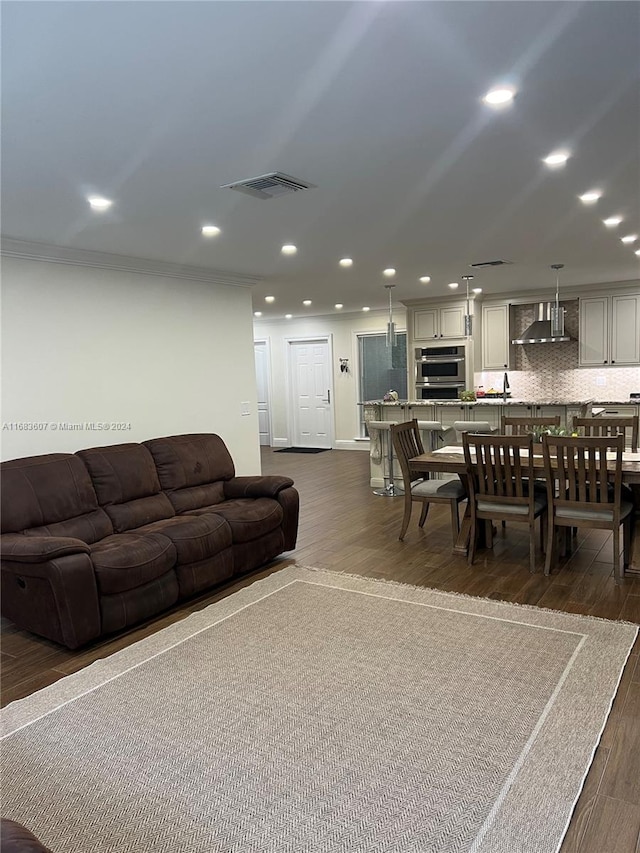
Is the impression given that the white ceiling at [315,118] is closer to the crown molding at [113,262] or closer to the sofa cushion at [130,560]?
the crown molding at [113,262]

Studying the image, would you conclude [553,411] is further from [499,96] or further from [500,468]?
[499,96]

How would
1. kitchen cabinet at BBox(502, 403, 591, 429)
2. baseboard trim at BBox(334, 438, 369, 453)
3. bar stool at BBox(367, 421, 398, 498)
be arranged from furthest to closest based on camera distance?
baseboard trim at BBox(334, 438, 369, 453) → bar stool at BBox(367, 421, 398, 498) → kitchen cabinet at BBox(502, 403, 591, 429)

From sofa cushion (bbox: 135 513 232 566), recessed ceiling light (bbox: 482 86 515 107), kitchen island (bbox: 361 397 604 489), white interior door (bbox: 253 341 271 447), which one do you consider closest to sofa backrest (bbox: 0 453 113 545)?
sofa cushion (bbox: 135 513 232 566)

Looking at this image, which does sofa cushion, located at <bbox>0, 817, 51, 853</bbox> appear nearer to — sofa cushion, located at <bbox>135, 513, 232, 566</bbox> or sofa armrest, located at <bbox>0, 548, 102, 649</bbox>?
sofa armrest, located at <bbox>0, 548, 102, 649</bbox>

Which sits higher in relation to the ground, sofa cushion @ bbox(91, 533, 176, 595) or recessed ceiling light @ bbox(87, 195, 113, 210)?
recessed ceiling light @ bbox(87, 195, 113, 210)

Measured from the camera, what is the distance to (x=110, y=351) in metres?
4.97

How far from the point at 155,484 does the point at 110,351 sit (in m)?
1.16

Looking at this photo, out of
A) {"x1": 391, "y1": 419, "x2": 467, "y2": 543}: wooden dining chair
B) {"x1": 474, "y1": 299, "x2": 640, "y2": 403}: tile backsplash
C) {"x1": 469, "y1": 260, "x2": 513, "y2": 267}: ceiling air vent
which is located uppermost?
{"x1": 469, "y1": 260, "x2": 513, "y2": 267}: ceiling air vent

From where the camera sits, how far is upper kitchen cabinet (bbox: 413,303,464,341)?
9.01 metres

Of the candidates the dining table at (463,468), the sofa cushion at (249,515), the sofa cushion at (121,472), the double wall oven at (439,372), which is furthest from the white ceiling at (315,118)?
the double wall oven at (439,372)

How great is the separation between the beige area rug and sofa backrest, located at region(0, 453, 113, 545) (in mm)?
974

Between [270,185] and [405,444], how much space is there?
2797mm

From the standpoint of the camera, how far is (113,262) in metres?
4.91

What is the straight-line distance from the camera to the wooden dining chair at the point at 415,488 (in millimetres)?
5027
